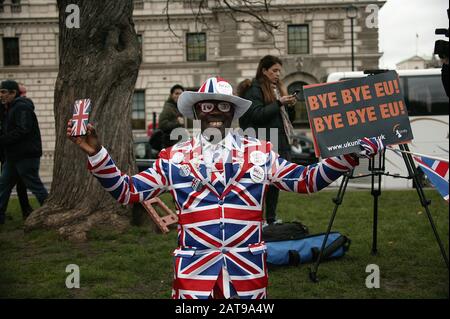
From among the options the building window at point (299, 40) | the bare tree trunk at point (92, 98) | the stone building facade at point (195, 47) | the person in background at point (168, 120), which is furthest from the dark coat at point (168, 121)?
the building window at point (299, 40)

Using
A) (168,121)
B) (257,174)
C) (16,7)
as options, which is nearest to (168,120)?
(168,121)

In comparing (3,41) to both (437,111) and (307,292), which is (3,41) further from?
(307,292)

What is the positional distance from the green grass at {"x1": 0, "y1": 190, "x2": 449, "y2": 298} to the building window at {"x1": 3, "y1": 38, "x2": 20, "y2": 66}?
3052 centimetres

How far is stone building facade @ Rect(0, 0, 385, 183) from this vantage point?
32.2 meters

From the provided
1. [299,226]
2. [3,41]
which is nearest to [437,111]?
[299,226]

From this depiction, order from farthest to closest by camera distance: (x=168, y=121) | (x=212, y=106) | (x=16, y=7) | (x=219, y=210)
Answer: (x=16, y=7) < (x=168, y=121) < (x=212, y=106) < (x=219, y=210)

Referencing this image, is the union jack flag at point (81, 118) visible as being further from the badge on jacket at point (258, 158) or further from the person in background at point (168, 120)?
the person in background at point (168, 120)

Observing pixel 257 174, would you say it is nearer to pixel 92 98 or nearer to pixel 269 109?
pixel 269 109

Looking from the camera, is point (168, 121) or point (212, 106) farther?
point (168, 121)

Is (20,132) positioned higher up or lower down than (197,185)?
higher up

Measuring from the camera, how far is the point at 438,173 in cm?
282

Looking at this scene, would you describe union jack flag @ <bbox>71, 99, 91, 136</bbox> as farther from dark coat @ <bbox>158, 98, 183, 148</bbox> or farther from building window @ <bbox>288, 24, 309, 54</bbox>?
building window @ <bbox>288, 24, 309, 54</bbox>

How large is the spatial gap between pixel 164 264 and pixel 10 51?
3394 centimetres
